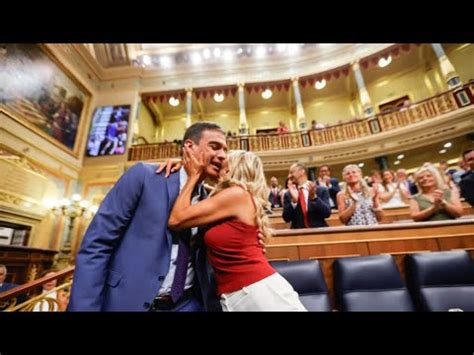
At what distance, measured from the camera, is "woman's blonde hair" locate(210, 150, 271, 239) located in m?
1.18

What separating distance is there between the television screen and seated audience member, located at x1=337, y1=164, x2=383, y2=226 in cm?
857

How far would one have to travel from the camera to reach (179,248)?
1.03 metres

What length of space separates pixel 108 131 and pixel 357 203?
9505mm

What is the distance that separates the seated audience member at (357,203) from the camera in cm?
265

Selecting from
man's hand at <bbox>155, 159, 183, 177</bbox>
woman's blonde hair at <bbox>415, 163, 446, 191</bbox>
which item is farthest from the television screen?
woman's blonde hair at <bbox>415, 163, 446, 191</bbox>

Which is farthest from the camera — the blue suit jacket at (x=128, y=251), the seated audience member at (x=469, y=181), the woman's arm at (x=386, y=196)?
the woman's arm at (x=386, y=196)

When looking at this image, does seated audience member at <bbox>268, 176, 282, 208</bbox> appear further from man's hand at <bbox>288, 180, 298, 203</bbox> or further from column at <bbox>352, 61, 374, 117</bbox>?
column at <bbox>352, 61, 374, 117</bbox>

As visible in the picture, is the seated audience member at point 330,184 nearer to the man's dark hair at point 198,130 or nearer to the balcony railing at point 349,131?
the man's dark hair at point 198,130

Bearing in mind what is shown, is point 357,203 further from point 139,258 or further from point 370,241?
point 139,258

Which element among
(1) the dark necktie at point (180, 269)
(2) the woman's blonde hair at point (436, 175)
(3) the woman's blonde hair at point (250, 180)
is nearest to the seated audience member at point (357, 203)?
(2) the woman's blonde hair at point (436, 175)

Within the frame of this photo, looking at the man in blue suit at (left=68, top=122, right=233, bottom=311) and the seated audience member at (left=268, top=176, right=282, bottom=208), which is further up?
the seated audience member at (left=268, top=176, right=282, bottom=208)

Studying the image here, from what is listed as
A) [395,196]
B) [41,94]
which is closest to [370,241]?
[395,196]

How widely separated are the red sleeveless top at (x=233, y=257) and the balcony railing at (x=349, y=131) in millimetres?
8281

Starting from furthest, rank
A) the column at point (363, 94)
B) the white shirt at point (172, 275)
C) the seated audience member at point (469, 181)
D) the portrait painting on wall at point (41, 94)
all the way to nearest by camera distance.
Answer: the column at point (363, 94) → the portrait painting on wall at point (41, 94) → the seated audience member at point (469, 181) → the white shirt at point (172, 275)
